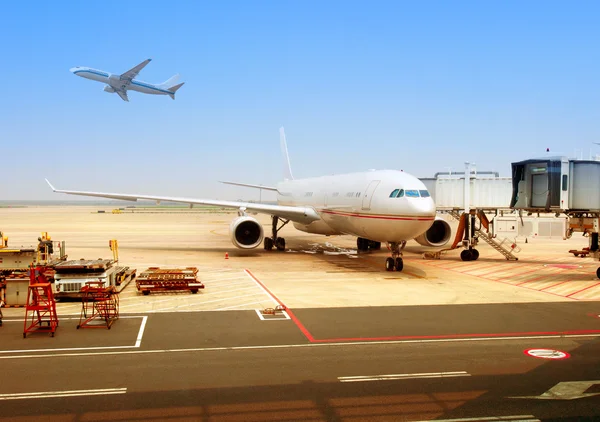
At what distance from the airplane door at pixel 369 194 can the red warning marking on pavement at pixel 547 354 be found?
1226 centimetres

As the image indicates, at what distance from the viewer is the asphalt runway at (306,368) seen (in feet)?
26.1

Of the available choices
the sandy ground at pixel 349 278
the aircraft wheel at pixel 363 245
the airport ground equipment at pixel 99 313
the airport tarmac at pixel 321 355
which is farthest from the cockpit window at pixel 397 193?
the airport ground equipment at pixel 99 313

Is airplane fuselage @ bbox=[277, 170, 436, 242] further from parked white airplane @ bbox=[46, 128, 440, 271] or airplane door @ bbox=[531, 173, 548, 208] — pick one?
airplane door @ bbox=[531, 173, 548, 208]

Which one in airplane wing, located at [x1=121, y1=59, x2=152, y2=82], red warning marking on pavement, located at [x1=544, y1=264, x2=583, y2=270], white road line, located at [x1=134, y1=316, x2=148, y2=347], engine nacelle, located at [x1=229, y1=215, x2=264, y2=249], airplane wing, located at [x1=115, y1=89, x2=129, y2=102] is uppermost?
airplane wing, located at [x1=121, y1=59, x2=152, y2=82]

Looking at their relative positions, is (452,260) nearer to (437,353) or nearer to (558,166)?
(558,166)

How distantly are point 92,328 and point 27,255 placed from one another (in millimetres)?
6708

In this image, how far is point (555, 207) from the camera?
72.7 feet

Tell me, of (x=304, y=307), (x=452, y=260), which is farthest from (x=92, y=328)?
(x=452, y=260)

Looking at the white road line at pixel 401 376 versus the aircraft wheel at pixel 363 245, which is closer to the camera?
the white road line at pixel 401 376

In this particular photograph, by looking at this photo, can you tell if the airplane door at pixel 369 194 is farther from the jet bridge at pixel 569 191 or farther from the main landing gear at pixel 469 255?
the main landing gear at pixel 469 255

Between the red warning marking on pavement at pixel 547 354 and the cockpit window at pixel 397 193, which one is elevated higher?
the cockpit window at pixel 397 193

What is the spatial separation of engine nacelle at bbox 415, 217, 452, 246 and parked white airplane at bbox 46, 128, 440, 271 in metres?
0.05

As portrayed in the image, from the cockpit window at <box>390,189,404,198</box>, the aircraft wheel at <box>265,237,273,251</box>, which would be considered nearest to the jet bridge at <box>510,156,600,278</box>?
the cockpit window at <box>390,189,404,198</box>

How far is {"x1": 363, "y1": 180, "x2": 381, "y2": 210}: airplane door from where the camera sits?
2312 cm
